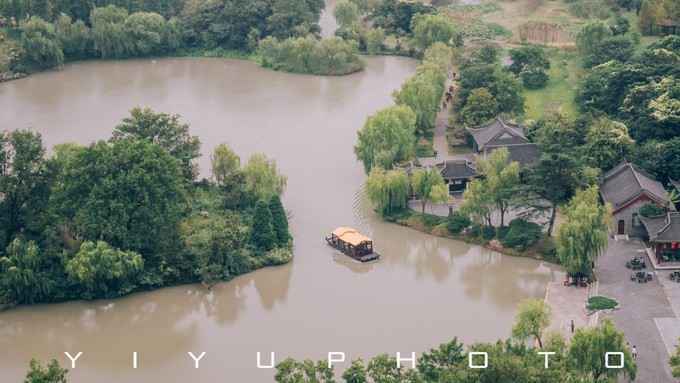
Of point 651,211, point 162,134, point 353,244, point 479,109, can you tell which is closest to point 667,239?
point 651,211

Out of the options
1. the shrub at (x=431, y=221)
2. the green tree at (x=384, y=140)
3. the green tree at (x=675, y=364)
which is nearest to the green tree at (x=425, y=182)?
the shrub at (x=431, y=221)

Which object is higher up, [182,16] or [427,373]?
[182,16]

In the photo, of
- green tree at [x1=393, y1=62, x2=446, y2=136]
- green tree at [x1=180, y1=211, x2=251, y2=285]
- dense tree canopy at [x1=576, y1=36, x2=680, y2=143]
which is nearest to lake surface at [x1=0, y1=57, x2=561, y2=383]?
green tree at [x1=180, y1=211, x2=251, y2=285]

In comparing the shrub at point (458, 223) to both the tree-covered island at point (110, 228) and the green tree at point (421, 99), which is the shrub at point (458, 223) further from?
the green tree at point (421, 99)

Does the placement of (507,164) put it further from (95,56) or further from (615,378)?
(95,56)

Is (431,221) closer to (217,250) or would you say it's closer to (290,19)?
(217,250)

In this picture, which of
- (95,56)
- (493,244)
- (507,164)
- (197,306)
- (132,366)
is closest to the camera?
(132,366)

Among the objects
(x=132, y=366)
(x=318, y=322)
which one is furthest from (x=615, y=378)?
(x=132, y=366)
